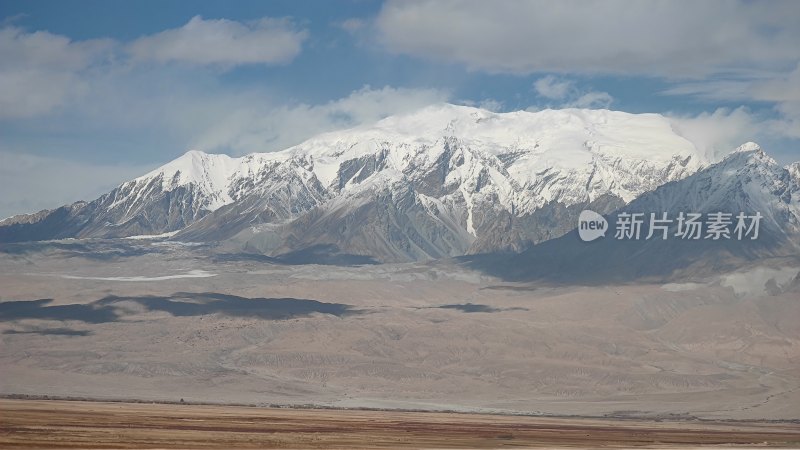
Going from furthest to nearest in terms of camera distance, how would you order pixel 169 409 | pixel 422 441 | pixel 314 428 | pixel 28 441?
pixel 169 409
pixel 314 428
pixel 422 441
pixel 28 441

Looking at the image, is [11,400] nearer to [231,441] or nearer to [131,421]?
[131,421]

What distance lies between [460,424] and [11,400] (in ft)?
231

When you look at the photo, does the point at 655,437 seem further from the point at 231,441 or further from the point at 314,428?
the point at 231,441

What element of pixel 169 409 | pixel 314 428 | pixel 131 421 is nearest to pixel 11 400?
pixel 169 409

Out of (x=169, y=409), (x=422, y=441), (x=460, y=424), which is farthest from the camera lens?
(x=169, y=409)

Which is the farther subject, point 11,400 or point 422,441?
point 11,400

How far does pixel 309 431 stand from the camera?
484 feet

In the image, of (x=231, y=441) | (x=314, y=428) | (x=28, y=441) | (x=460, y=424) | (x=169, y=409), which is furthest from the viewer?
(x=169, y=409)

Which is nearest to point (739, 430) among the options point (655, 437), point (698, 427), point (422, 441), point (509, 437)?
point (698, 427)

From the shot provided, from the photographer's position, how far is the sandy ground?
418 feet

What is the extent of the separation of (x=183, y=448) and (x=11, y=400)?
3551 inches

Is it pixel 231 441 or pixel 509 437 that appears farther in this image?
pixel 509 437

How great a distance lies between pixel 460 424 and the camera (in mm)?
178875

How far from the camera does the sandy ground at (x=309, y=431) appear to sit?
418ft
